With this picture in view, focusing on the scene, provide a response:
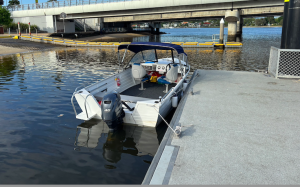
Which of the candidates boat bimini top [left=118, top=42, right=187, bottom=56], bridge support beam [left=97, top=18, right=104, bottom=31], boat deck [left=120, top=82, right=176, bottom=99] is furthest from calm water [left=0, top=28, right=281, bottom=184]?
bridge support beam [left=97, top=18, right=104, bottom=31]

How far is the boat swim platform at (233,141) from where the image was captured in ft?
13.1

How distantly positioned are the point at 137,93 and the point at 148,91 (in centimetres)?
49

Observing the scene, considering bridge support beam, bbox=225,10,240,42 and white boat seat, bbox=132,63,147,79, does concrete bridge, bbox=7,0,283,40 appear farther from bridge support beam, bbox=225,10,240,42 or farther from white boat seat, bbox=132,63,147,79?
white boat seat, bbox=132,63,147,79

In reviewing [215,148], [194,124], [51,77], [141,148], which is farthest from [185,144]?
[51,77]

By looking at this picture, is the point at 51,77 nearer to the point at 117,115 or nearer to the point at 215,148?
the point at 117,115

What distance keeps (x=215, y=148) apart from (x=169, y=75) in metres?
4.96

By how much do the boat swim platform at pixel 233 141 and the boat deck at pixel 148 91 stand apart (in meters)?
1.50

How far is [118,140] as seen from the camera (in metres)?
6.73

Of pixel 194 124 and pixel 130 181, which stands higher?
pixel 194 124

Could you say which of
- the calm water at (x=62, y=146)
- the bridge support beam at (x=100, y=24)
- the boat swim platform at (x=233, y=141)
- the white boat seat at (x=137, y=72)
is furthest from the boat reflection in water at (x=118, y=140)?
the bridge support beam at (x=100, y=24)

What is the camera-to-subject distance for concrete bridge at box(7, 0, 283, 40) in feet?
131

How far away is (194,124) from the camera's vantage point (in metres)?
6.12

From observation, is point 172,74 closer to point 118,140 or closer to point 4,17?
point 118,140

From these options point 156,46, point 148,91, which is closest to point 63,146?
point 148,91
